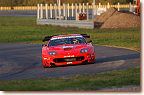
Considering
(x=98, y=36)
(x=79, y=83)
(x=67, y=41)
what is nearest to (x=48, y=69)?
(x=67, y=41)

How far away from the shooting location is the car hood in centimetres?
1752

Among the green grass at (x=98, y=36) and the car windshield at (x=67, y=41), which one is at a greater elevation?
the car windshield at (x=67, y=41)

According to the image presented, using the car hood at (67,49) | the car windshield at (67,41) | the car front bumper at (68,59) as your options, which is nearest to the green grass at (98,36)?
the car windshield at (67,41)

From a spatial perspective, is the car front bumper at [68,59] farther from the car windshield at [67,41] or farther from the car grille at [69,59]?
the car windshield at [67,41]

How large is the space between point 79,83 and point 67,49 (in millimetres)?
5693

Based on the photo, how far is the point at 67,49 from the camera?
17.7 m

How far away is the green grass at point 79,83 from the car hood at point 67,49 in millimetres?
3883

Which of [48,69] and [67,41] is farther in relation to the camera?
[67,41]

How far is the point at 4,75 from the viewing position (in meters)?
15.8

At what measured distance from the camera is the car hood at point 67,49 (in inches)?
690

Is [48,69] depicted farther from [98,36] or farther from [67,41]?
[98,36]

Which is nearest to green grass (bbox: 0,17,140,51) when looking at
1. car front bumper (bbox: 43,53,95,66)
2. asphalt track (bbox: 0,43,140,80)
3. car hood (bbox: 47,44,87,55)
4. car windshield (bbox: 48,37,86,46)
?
asphalt track (bbox: 0,43,140,80)

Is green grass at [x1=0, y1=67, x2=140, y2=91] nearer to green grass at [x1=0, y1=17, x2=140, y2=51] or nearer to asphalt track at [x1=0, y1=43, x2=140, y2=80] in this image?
asphalt track at [x1=0, y1=43, x2=140, y2=80]

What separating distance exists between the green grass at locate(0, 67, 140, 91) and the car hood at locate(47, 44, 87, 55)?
388 centimetres
